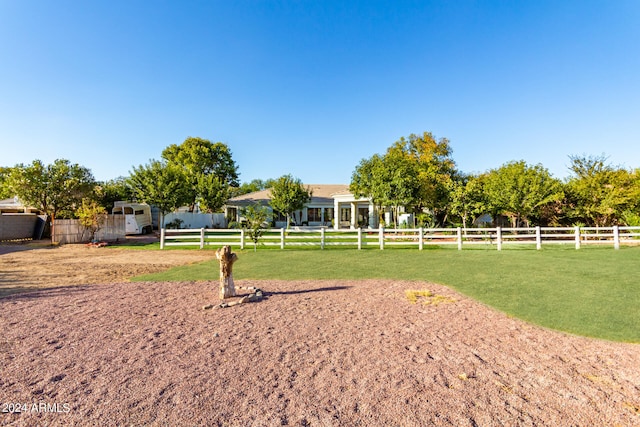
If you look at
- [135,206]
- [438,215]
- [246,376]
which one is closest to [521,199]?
[438,215]

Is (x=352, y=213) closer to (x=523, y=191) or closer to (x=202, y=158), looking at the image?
(x=523, y=191)

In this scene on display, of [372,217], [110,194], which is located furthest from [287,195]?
[110,194]

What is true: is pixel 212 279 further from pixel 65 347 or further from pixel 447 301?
pixel 447 301

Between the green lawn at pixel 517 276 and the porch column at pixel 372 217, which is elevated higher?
the porch column at pixel 372 217

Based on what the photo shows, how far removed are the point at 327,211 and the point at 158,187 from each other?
15.0 m

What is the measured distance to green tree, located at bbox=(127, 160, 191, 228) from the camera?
81.6 feet

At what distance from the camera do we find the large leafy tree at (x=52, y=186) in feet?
67.5

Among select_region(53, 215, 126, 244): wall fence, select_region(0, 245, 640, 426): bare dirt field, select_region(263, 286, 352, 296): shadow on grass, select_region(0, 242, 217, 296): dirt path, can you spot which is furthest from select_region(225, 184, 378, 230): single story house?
select_region(0, 245, 640, 426): bare dirt field

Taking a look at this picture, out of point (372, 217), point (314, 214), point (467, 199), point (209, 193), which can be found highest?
point (209, 193)

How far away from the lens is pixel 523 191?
65.9 ft

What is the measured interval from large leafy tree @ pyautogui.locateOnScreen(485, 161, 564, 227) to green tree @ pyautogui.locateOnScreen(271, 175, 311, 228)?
45.0 ft

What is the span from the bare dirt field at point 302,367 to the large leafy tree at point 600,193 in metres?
19.8

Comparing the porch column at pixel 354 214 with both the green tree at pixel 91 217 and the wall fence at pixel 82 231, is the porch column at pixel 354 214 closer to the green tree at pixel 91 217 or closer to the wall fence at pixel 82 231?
the wall fence at pixel 82 231

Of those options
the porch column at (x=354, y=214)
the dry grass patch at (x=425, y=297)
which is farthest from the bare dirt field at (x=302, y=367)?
the porch column at (x=354, y=214)
